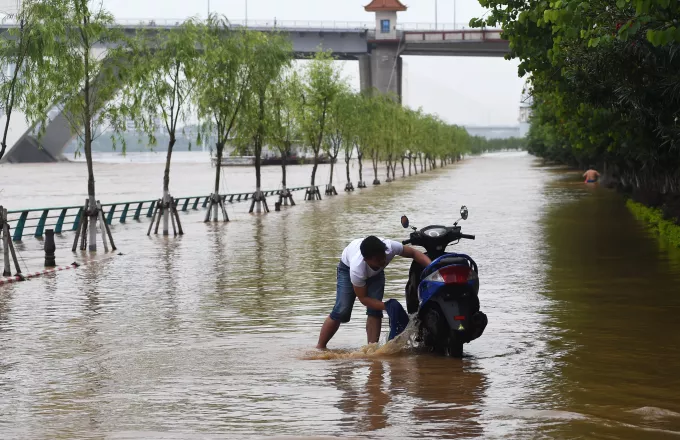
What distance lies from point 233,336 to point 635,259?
35.6 ft

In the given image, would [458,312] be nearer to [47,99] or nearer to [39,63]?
[39,63]

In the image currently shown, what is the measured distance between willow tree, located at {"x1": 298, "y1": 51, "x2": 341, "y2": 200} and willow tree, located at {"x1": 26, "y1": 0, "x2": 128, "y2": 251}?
102 feet

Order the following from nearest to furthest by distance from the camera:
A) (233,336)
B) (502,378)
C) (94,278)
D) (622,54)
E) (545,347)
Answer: (502,378), (545,347), (233,336), (622,54), (94,278)

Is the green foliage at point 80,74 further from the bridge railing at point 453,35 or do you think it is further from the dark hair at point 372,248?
the bridge railing at point 453,35

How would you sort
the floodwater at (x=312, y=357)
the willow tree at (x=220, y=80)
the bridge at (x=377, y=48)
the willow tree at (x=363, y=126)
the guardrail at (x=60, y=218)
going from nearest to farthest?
the floodwater at (x=312, y=357)
the guardrail at (x=60, y=218)
the willow tree at (x=220, y=80)
the willow tree at (x=363, y=126)
the bridge at (x=377, y=48)

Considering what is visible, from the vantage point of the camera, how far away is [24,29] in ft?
68.3

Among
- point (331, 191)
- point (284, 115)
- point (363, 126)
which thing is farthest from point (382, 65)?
point (284, 115)

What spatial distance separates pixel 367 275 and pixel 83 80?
719 inches

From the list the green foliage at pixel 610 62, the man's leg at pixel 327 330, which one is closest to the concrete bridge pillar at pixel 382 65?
the green foliage at pixel 610 62

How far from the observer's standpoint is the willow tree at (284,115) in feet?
166

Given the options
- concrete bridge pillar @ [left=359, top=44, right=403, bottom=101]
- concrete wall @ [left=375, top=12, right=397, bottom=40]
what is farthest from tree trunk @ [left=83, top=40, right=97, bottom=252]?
concrete bridge pillar @ [left=359, top=44, right=403, bottom=101]

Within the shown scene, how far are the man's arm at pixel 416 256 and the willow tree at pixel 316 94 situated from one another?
161 ft

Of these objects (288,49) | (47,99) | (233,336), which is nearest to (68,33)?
(47,99)

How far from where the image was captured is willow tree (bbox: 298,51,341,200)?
196ft
